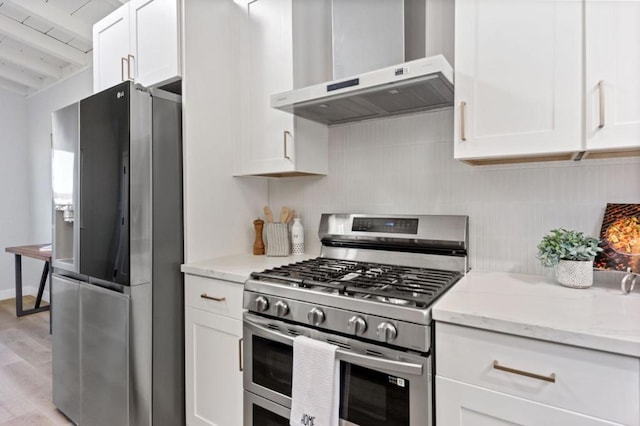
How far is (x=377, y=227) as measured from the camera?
1862mm

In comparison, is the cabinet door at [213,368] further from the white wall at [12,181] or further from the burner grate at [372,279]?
the white wall at [12,181]

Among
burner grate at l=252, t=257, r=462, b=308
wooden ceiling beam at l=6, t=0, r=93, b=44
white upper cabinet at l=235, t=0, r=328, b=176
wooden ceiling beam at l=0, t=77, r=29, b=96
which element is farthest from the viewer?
wooden ceiling beam at l=0, t=77, r=29, b=96

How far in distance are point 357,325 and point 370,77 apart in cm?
96

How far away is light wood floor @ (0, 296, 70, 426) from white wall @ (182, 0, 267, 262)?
1.44 metres

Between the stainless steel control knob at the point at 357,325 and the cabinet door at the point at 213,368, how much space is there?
0.62m

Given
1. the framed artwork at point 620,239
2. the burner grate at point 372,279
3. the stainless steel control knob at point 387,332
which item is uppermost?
the framed artwork at point 620,239

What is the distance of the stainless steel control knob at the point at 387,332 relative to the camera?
115 centimetres

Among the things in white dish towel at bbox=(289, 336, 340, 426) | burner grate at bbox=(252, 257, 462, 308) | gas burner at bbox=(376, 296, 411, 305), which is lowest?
white dish towel at bbox=(289, 336, 340, 426)

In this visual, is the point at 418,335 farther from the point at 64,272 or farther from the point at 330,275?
the point at 64,272

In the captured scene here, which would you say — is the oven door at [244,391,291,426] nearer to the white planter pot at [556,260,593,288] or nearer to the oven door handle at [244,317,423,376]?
the oven door handle at [244,317,423,376]

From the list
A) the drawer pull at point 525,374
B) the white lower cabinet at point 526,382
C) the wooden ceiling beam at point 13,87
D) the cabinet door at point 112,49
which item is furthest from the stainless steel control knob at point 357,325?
the wooden ceiling beam at point 13,87

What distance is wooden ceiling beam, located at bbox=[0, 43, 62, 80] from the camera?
12.2 feet

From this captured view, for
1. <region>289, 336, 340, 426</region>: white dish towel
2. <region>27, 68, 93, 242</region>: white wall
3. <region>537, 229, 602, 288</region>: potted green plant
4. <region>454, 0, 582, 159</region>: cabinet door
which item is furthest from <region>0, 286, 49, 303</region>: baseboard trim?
<region>537, 229, 602, 288</region>: potted green plant

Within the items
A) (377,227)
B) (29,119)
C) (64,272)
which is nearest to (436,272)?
(377,227)
